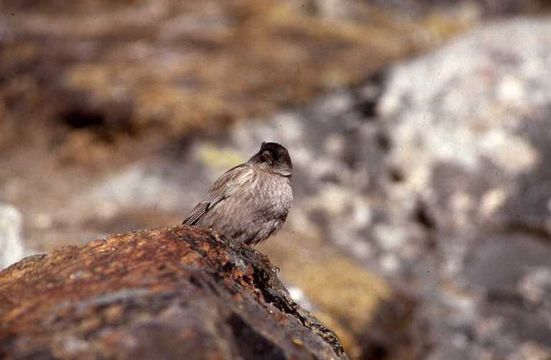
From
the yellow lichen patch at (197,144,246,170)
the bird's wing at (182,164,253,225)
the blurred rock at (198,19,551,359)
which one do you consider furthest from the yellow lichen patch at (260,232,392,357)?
the bird's wing at (182,164,253,225)

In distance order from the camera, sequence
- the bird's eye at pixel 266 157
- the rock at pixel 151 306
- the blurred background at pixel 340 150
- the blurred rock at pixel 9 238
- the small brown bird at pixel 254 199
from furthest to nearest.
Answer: the blurred background at pixel 340 150, the blurred rock at pixel 9 238, the bird's eye at pixel 266 157, the small brown bird at pixel 254 199, the rock at pixel 151 306

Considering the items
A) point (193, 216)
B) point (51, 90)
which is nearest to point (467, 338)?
point (193, 216)

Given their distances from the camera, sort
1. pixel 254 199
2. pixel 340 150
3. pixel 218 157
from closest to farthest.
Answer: pixel 254 199 < pixel 218 157 < pixel 340 150

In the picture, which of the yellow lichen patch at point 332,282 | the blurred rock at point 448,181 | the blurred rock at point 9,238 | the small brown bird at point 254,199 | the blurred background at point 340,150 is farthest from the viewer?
the blurred rock at point 448,181

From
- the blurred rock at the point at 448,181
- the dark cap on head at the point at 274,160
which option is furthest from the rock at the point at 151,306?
the blurred rock at the point at 448,181

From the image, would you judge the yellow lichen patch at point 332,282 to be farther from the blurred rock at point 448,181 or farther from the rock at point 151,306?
the rock at point 151,306

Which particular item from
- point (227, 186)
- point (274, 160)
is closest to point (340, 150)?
point (274, 160)

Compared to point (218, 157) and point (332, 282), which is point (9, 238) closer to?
point (332, 282)
